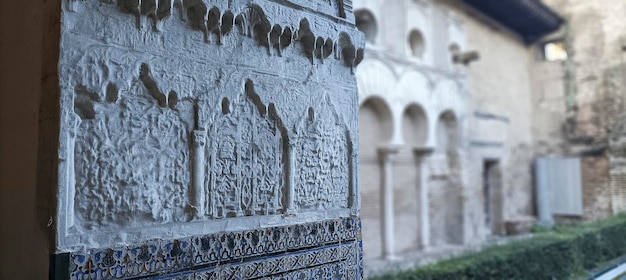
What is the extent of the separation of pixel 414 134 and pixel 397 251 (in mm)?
2433

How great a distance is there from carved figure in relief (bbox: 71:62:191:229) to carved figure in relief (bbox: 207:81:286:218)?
193mm

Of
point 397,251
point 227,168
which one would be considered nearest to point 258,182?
point 227,168

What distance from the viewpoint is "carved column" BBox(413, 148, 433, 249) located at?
10.2m

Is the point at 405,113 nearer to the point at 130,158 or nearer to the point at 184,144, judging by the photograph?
the point at 184,144

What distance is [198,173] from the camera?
2559 millimetres

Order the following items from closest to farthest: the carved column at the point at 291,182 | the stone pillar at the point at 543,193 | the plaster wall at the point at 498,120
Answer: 1. the carved column at the point at 291,182
2. the plaster wall at the point at 498,120
3. the stone pillar at the point at 543,193

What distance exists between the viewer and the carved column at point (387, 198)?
9258 mm

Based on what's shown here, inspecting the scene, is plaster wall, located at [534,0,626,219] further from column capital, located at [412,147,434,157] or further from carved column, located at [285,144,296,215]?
carved column, located at [285,144,296,215]

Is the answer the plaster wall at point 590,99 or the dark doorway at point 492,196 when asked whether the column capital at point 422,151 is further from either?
the plaster wall at point 590,99

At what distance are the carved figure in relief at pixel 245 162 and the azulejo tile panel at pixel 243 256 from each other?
0.49 feet

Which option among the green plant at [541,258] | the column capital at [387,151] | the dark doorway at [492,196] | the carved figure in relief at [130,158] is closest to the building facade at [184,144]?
the carved figure in relief at [130,158]

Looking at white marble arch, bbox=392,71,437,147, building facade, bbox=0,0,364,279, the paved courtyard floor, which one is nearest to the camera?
building facade, bbox=0,0,364,279

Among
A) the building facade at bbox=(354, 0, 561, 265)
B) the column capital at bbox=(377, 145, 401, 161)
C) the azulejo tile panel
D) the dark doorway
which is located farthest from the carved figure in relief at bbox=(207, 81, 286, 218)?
the dark doorway

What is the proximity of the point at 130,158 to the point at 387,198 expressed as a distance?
7484mm
